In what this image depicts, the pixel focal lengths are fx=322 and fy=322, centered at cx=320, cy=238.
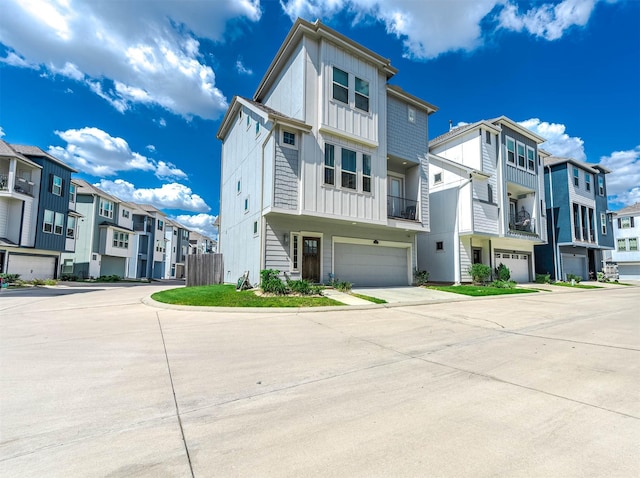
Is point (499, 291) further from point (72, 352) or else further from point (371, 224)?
point (72, 352)

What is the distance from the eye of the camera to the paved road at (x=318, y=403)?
2281 mm

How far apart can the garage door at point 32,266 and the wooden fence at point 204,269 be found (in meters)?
16.6

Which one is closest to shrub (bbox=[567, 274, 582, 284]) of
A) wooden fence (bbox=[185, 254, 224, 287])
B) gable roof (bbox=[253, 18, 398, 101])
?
gable roof (bbox=[253, 18, 398, 101])

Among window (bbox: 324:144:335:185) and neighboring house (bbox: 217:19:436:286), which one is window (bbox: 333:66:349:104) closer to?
neighboring house (bbox: 217:19:436:286)

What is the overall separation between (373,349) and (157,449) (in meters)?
3.57

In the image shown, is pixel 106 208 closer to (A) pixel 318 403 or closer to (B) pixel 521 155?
(B) pixel 521 155

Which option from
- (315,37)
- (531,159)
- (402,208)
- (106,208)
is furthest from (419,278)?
(106,208)

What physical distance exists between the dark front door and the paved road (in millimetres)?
7554

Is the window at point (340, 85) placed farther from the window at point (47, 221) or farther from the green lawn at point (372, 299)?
the window at point (47, 221)

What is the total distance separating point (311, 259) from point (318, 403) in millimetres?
10992

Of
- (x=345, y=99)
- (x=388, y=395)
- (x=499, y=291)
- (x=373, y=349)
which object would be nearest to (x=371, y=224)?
(x=345, y=99)

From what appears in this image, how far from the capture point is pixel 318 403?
3268 mm

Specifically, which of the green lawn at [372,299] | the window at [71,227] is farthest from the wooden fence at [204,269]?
the window at [71,227]

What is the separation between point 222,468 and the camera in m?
2.19
